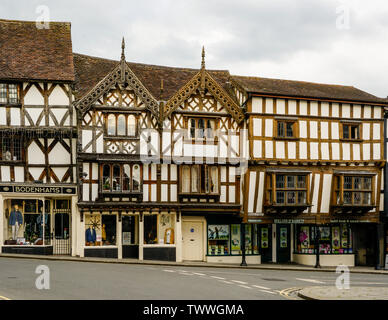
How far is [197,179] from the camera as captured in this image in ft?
105

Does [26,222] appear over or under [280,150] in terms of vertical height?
under

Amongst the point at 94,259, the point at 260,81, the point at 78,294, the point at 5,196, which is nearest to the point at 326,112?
the point at 260,81

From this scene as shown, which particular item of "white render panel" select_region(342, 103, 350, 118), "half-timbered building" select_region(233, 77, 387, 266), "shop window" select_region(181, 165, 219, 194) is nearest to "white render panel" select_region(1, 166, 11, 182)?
"shop window" select_region(181, 165, 219, 194)

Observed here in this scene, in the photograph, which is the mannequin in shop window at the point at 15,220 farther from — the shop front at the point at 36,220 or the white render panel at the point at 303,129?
the white render panel at the point at 303,129

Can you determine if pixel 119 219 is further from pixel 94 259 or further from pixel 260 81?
pixel 260 81

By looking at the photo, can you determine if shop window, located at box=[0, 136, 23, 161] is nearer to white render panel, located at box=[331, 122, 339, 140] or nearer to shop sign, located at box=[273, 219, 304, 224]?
shop sign, located at box=[273, 219, 304, 224]

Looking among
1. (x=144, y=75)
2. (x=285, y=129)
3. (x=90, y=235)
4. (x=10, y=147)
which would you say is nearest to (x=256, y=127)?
(x=285, y=129)

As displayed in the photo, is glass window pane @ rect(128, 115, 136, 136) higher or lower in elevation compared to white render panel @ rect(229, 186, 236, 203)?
higher

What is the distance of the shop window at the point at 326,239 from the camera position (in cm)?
3525

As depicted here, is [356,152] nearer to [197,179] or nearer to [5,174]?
[197,179]

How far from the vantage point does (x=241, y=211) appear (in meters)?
32.7

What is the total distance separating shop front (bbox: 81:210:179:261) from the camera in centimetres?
3080

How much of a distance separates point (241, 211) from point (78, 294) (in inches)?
689

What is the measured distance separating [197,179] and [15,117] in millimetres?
10107
